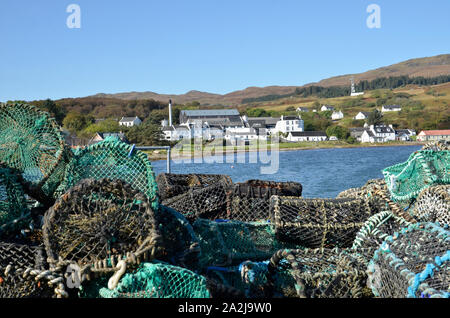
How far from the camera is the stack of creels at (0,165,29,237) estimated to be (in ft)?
10.0

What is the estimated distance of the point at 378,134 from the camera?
80.1 m

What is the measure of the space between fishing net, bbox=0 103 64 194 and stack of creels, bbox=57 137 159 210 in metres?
0.26

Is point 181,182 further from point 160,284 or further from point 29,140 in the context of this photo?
point 160,284

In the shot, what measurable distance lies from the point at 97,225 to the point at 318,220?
1786mm

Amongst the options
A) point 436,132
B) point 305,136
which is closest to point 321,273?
point 305,136

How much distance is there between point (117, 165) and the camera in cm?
338

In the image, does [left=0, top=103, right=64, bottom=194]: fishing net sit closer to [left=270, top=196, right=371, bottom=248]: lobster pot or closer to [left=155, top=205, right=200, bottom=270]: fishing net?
[left=155, top=205, right=200, bottom=270]: fishing net

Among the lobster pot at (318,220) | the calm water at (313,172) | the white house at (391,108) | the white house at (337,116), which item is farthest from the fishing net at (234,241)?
the white house at (337,116)

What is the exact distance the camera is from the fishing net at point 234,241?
10.9ft

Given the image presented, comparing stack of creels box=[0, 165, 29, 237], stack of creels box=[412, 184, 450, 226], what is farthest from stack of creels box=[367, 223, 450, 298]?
stack of creels box=[0, 165, 29, 237]

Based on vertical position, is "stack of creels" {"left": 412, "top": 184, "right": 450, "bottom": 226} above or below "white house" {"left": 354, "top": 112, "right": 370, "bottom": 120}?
below

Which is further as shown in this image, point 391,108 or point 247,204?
point 391,108

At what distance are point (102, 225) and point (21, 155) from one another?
1.44 m
